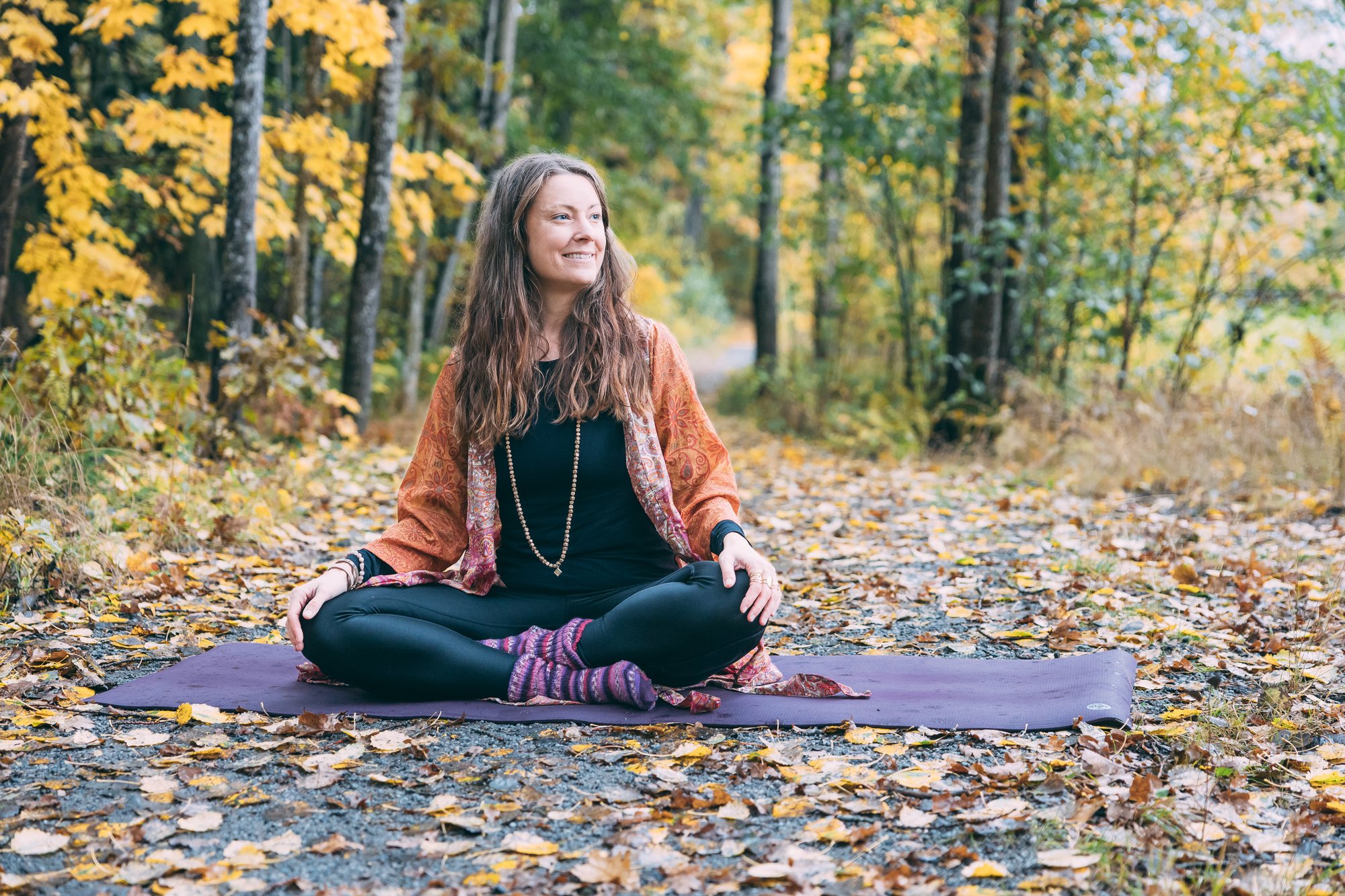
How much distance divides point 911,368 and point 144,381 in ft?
24.0

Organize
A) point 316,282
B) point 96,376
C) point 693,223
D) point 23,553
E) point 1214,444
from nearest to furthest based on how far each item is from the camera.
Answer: point 23,553 < point 96,376 < point 1214,444 < point 316,282 < point 693,223

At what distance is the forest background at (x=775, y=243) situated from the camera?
5645mm

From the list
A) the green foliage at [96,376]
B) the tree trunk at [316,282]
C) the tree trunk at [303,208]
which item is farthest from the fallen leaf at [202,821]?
the tree trunk at [316,282]

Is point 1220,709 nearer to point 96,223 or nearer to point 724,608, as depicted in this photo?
point 724,608

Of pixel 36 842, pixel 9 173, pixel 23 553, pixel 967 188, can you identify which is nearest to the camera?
pixel 36 842

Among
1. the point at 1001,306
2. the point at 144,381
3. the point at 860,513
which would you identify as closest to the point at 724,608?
the point at 860,513

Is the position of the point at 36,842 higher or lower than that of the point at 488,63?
lower

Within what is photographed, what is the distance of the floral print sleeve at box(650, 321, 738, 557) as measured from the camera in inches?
127

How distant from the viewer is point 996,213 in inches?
337

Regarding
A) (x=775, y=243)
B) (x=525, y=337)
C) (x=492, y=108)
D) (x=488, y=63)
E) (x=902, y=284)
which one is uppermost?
(x=488, y=63)

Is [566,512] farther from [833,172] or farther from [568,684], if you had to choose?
[833,172]

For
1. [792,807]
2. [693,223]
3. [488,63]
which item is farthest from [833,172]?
[693,223]

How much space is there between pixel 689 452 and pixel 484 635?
785 millimetres

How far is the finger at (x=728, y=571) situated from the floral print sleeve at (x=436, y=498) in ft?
2.99
